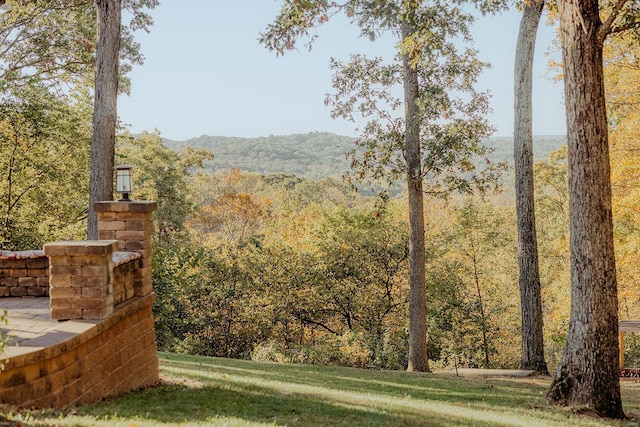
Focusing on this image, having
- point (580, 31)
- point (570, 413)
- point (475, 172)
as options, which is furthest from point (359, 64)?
point (570, 413)

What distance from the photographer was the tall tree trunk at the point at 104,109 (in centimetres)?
970

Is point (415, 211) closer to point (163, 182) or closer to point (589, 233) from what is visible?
point (589, 233)

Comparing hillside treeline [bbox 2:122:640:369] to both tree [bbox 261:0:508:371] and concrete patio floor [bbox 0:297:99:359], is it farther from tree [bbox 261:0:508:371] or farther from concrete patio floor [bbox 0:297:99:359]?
concrete patio floor [bbox 0:297:99:359]

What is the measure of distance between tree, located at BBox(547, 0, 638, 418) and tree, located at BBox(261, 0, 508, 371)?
4472 millimetres

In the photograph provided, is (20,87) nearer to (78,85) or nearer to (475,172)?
(78,85)

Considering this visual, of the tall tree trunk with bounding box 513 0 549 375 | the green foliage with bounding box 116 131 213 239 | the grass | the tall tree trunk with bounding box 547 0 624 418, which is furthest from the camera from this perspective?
the green foliage with bounding box 116 131 213 239

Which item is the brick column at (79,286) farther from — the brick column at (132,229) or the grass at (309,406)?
the brick column at (132,229)

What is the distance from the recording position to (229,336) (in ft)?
63.9

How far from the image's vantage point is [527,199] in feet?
36.3

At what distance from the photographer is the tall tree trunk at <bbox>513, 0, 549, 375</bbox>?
11.1 meters

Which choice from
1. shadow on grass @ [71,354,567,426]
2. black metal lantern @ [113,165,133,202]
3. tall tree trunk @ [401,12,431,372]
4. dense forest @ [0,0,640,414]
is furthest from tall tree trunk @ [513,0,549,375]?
black metal lantern @ [113,165,133,202]

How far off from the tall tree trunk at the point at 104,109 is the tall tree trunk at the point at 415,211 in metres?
5.84

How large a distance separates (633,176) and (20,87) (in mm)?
16479

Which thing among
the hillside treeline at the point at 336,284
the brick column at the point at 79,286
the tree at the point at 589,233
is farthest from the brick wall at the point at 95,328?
the hillside treeline at the point at 336,284
